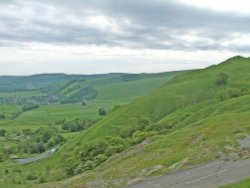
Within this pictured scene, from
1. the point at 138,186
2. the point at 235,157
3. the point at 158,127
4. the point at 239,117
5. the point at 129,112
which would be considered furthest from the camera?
the point at 129,112

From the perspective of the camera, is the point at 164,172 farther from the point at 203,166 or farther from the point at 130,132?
the point at 130,132

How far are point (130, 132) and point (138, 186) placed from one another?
92674 mm

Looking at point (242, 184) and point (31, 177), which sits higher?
point (242, 184)

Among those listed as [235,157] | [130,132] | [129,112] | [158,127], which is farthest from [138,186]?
[129,112]

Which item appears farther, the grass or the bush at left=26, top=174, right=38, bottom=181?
the bush at left=26, top=174, right=38, bottom=181

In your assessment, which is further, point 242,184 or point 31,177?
point 31,177

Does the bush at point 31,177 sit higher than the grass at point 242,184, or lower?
lower

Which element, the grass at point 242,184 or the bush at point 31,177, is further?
the bush at point 31,177

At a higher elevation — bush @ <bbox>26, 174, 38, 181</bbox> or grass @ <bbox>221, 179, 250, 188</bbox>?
grass @ <bbox>221, 179, 250, 188</bbox>

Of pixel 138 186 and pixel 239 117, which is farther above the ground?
pixel 239 117

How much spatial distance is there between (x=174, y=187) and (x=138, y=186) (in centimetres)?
606

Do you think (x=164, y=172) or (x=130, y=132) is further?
(x=130, y=132)

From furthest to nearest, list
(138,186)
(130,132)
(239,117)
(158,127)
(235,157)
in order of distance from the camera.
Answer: (130,132) < (158,127) < (239,117) < (235,157) < (138,186)

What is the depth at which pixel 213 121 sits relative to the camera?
8206cm
